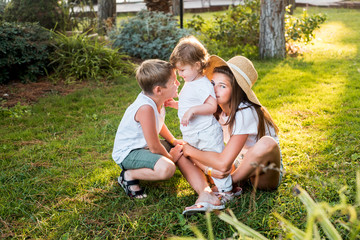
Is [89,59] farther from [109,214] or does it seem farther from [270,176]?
[270,176]

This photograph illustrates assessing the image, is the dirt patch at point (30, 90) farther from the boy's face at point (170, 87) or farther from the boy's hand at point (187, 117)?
the boy's hand at point (187, 117)

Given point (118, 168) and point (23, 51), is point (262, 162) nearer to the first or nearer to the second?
point (118, 168)

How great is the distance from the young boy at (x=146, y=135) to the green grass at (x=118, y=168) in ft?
0.64

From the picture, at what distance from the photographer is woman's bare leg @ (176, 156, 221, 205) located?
2578 mm

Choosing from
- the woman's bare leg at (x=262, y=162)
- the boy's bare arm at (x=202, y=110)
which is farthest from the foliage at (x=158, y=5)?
the woman's bare leg at (x=262, y=162)

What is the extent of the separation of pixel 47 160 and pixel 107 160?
1.97 ft

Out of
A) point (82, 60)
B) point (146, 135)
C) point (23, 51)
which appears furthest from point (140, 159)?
point (23, 51)

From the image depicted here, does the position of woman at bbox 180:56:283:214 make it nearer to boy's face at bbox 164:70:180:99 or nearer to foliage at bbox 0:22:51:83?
boy's face at bbox 164:70:180:99

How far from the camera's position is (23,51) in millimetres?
5809

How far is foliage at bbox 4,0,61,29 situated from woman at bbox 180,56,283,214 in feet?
17.2

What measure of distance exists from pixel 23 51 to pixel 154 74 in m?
3.99

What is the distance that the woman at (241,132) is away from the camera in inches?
99.0

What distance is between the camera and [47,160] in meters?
3.52

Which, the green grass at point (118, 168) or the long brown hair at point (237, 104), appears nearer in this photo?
the green grass at point (118, 168)
